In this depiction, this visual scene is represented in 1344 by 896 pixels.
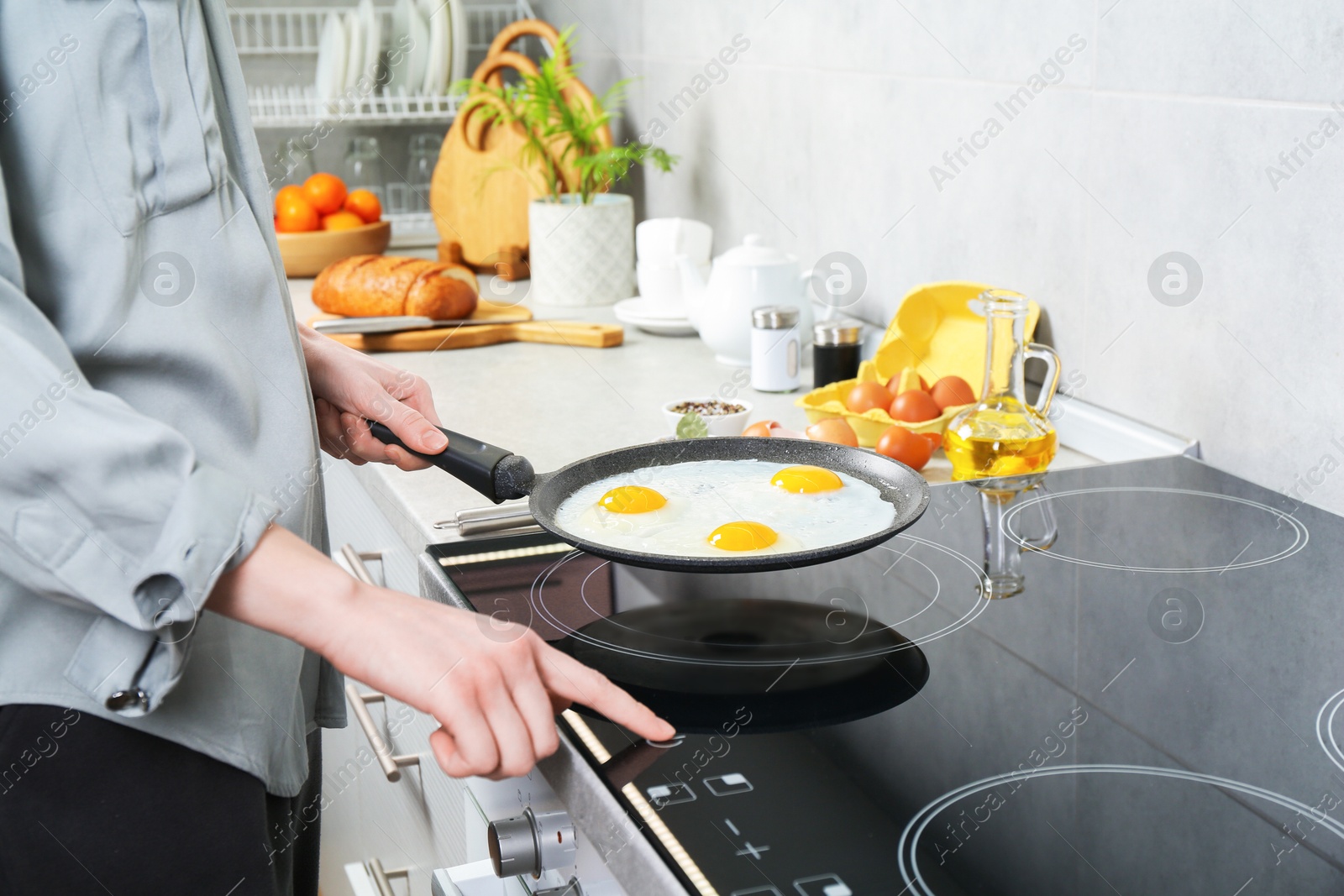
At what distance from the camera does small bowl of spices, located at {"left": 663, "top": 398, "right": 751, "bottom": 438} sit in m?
1.20

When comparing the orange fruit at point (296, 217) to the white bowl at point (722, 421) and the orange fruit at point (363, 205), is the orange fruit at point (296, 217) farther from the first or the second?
the white bowl at point (722, 421)

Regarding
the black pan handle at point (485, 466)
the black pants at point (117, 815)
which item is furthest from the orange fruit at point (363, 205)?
the black pants at point (117, 815)

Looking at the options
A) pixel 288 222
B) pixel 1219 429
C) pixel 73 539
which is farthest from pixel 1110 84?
pixel 288 222

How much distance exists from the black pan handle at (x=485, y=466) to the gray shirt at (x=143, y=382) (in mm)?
109

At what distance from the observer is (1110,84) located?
3.74 ft

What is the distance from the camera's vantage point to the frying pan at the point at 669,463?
31.2 inches

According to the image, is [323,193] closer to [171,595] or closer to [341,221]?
[341,221]

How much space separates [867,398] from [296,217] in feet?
4.52

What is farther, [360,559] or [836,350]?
[836,350]

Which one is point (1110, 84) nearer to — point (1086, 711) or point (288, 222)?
point (1086, 711)

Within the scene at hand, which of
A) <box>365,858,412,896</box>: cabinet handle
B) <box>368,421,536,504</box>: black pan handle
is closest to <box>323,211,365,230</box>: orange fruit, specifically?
<box>365,858,412,896</box>: cabinet handle

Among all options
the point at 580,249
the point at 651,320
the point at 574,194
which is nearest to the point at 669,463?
the point at 651,320

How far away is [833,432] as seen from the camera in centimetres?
120

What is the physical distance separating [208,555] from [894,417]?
85cm
